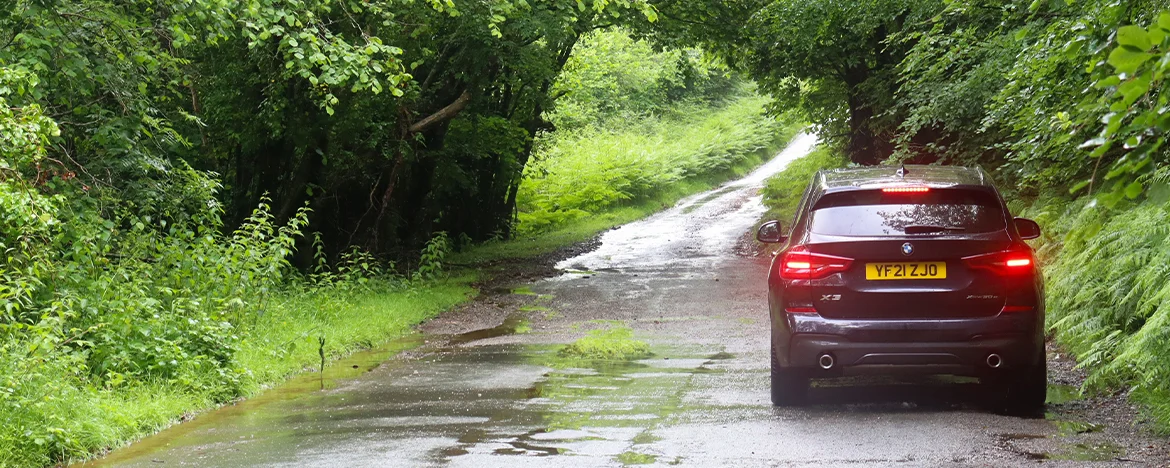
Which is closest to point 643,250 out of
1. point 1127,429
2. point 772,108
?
point 772,108

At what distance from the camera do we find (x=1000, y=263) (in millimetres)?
7871

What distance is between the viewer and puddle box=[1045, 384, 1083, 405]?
8688 millimetres

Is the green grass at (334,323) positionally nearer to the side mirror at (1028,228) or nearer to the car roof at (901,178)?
the car roof at (901,178)

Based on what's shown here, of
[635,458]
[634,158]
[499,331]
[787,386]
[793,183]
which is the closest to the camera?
[635,458]

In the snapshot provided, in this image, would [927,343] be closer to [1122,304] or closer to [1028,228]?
[1028,228]

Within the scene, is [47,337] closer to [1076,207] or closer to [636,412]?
[636,412]

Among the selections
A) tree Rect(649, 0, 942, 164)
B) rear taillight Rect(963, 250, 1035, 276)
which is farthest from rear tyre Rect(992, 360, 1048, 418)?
tree Rect(649, 0, 942, 164)

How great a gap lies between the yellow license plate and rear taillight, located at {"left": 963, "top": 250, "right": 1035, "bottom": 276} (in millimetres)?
190

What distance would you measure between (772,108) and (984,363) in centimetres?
2326

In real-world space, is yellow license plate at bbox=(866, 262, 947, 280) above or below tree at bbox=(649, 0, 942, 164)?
below

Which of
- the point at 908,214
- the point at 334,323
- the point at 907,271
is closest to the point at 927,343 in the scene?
the point at 907,271

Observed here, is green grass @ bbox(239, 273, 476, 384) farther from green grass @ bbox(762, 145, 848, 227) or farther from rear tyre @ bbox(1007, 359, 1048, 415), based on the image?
green grass @ bbox(762, 145, 848, 227)

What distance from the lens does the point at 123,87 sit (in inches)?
489

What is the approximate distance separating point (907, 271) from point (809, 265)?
66 cm
